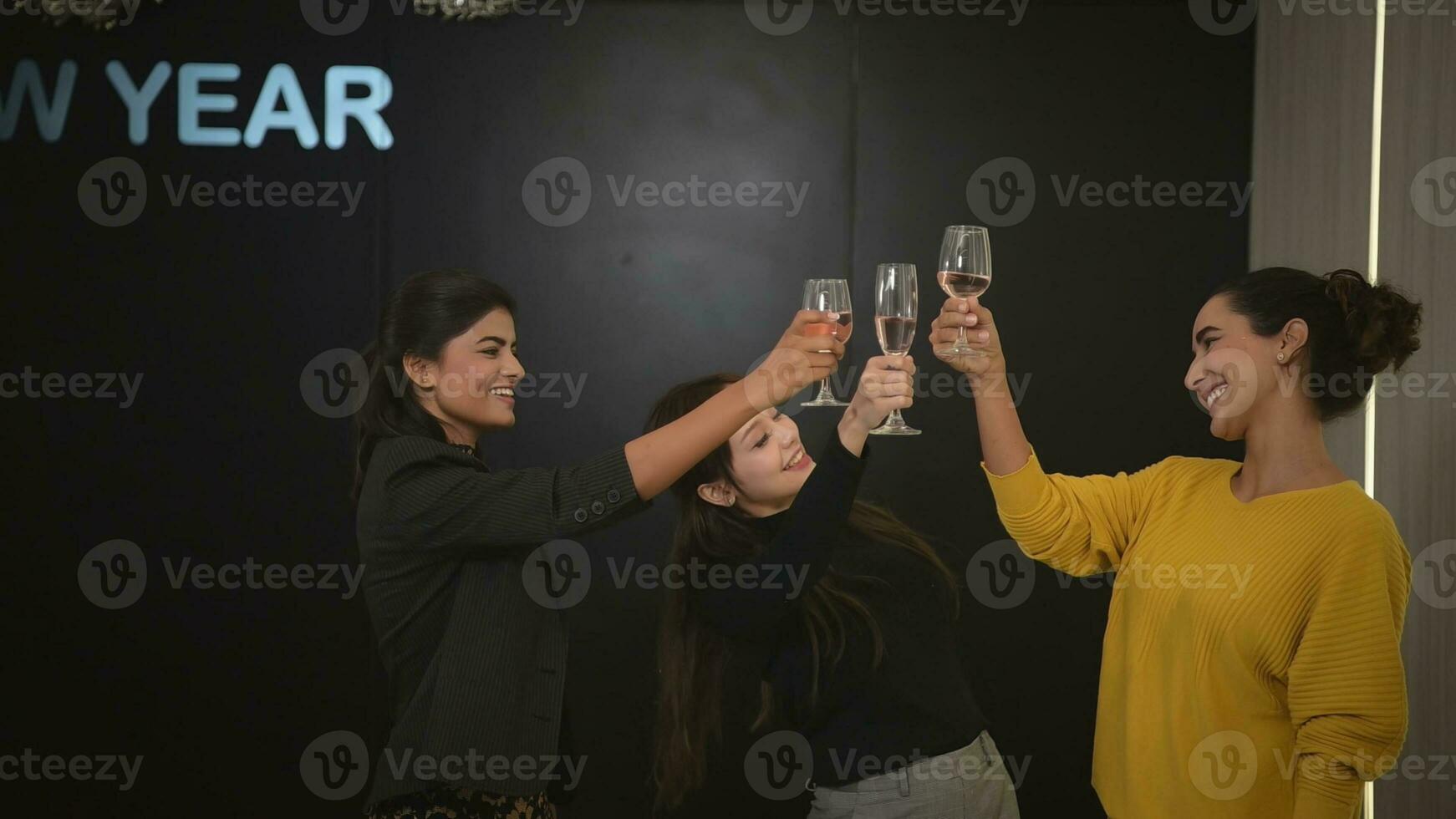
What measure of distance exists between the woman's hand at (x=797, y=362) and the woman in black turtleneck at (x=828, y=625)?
9 centimetres

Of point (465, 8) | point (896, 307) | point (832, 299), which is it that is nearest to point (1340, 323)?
point (896, 307)

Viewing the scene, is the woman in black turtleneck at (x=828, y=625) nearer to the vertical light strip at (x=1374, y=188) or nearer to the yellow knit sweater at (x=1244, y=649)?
the yellow knit sweater at (x=1244, y=649)

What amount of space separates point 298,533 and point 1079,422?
237 centimetres

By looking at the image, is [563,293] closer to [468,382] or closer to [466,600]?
[468,382]

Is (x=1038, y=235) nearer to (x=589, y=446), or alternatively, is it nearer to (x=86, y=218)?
(x=589, y=446)

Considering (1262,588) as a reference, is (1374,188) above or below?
above

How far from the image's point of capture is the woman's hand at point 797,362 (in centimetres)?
188

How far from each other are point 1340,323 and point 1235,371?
170 millimetres

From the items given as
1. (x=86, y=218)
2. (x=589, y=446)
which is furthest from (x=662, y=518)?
(x=86, y=218)

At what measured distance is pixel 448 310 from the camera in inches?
86.1

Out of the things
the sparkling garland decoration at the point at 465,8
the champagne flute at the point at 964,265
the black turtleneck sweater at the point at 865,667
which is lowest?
the black turtleneck sweater at the point at 865,667

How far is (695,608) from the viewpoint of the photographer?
2.33 m

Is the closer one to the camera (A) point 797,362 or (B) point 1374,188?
(A) point 797,362

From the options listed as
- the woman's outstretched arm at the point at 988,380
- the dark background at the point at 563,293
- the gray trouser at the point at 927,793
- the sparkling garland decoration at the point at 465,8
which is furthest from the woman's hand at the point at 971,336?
the sparkling garland decoration at the point at 465,8
